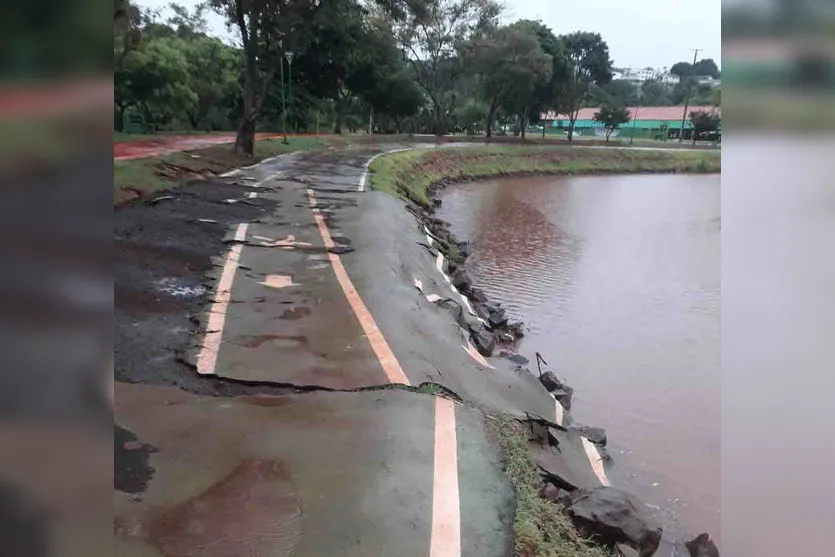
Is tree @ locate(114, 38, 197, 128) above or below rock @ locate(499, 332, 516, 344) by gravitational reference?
above

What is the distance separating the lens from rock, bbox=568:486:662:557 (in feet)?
14.1

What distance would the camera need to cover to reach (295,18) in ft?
62.3

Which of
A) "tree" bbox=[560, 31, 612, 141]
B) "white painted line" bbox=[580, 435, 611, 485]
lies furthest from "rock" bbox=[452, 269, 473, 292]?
"tree" bbox=[560, 31, 612, 141]

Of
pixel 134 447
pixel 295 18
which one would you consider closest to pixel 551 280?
pixel 295 18

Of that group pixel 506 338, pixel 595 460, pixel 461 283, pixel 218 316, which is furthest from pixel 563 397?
pixel 461 283

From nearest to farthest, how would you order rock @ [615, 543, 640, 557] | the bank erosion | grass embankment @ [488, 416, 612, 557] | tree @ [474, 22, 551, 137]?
1. grass embankment @ [488, 416, 612, 557]
2. the bank erosion
3. rock @ [615, 543, 640, 557]
4. tree @ [474, 22, 551, 137]

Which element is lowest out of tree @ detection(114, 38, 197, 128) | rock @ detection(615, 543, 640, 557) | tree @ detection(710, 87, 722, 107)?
rock @ detection(615, 543, 640, 557)

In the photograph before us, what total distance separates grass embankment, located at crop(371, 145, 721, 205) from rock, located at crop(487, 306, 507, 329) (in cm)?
938

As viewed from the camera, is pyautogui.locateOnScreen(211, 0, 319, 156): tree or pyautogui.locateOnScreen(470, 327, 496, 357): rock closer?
pyautogui.locateOnScreen(470, 327, 496, 357): rock

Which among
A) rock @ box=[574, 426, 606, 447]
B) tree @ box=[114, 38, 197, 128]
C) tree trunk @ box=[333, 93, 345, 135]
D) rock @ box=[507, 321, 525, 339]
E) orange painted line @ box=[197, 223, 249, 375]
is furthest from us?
tree trunk @ box=[333, 93, 345, 135]

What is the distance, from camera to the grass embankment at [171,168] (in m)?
12.1

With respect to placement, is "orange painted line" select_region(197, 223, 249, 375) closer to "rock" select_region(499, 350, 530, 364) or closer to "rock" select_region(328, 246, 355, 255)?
"rock" select_region(328, 246, 355, 255)
